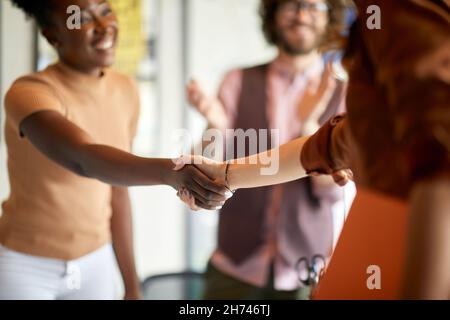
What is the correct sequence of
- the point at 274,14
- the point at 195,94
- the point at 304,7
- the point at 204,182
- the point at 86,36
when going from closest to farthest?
the point at 204,182 → the point at 86,36 → the point at 195,94 → the point at 304,7 → the point at 274,14

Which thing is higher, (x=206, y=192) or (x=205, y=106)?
(x=205, y=106)

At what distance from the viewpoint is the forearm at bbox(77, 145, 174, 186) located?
837mm

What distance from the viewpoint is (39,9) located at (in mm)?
992

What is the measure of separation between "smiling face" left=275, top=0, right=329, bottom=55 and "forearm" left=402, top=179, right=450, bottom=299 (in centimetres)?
103

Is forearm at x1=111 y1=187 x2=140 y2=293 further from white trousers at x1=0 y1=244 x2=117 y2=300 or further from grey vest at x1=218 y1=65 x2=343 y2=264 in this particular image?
grey vest at x1=218 y1=65 x2=343 y2=264

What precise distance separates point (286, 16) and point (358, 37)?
101 cm

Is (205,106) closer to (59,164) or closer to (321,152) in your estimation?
(59,164)

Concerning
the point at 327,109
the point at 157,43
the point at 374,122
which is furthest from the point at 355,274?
the point at 157,43

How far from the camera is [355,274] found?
27.0 inches

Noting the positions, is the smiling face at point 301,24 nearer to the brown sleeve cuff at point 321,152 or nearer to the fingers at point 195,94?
the fingers at point 195,94

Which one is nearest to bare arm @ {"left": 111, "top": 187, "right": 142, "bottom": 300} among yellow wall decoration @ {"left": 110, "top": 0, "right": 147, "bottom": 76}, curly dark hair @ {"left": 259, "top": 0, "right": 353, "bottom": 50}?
curly dark hair @ {"left": 259, "top": 0, "right": 353, "bottom": 50}

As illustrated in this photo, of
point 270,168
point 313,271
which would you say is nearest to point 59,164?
point 270,168

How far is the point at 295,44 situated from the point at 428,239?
1138 mm
